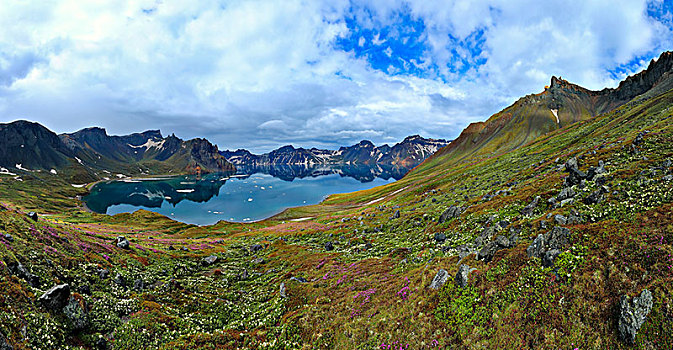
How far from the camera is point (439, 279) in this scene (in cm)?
1708

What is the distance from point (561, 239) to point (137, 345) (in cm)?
2715

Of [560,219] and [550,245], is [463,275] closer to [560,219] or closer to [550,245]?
[550,245]

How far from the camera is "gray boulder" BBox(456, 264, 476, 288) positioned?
15.6 metres

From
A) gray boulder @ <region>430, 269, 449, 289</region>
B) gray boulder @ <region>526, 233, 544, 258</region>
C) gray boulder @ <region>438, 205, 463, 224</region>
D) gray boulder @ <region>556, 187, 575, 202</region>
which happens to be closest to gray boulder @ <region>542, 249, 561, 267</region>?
gray boulder @ <region>526, 233, 544, 258</region>

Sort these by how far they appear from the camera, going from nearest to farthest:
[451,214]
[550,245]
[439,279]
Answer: [550,245]
[439,279]
[451,214]

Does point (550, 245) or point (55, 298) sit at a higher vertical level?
point (550, 245)

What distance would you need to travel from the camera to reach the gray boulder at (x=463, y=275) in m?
15.6

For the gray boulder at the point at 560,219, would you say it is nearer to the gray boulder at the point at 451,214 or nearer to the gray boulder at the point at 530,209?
the gray boulder at the point at 530,209

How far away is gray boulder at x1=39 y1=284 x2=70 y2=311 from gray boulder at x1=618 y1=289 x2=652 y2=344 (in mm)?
28337

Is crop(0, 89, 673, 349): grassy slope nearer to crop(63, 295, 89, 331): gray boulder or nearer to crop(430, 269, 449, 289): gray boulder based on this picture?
crop(63, 295, 89, 331): gray boulder

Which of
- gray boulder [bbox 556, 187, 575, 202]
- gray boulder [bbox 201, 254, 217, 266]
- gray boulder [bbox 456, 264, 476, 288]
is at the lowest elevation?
gray boulder [bbox 201, 254, 217, 266]

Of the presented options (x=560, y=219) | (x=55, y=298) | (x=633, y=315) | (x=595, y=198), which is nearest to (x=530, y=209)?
(x=595, y=198)

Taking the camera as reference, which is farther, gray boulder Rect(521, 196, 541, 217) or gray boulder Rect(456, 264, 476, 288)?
gray boulder Rect(521, 196, 541, 217)

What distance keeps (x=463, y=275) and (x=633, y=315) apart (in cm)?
725
